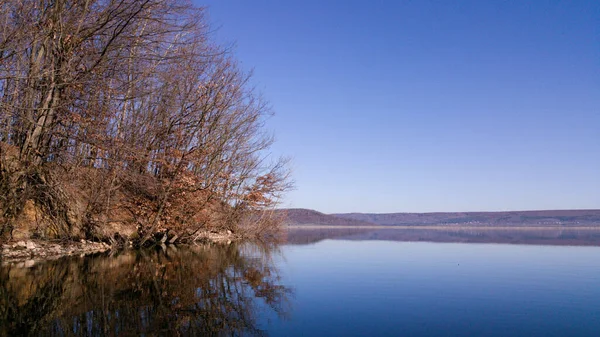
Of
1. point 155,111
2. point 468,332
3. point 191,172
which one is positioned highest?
point 155,111

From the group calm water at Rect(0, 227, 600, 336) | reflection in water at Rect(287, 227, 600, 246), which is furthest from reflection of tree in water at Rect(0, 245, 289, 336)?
reflection in water at Rect(287, 227, 600, 246)

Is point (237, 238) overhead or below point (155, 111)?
below

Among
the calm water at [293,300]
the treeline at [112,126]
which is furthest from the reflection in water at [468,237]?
the calm water at [293,300]

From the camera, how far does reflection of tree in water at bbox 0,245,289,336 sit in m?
5.21

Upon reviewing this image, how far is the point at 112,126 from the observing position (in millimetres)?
18109

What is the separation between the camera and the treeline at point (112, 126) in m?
13.3

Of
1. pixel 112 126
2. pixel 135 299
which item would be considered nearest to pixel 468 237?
pixel 112 126

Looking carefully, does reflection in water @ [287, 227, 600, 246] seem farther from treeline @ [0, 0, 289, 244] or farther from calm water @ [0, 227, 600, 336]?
calm water @ [0, 227, 600, 336]

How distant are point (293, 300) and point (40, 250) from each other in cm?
1068

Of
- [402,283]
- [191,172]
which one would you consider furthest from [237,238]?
[402,283]

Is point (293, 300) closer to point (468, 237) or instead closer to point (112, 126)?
point (112, 126)

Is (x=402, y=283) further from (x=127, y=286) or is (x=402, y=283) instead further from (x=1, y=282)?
(x=1, y=282)

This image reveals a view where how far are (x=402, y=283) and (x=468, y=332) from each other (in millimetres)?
4059

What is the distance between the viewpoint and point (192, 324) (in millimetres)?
5328
